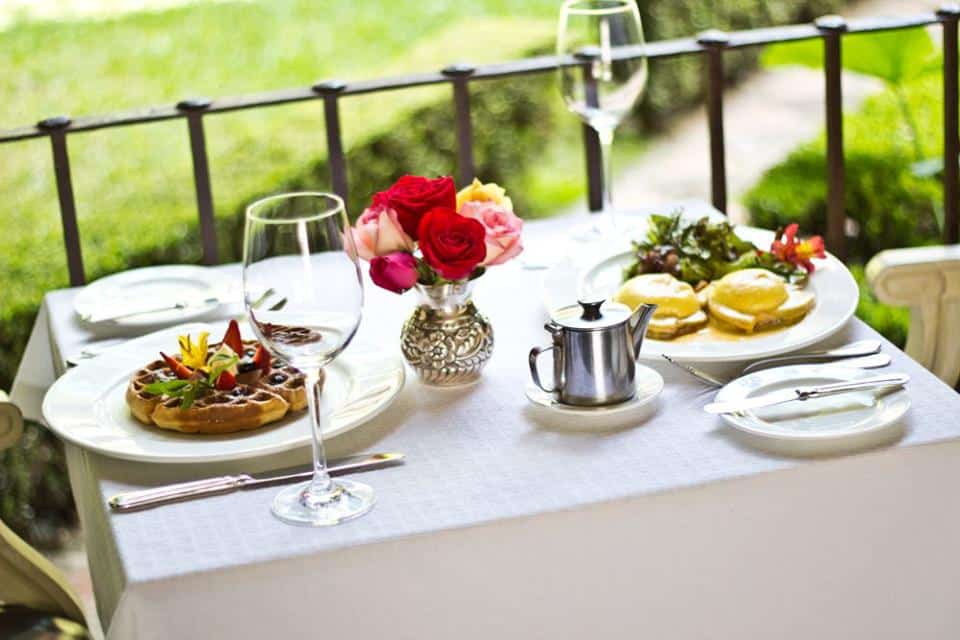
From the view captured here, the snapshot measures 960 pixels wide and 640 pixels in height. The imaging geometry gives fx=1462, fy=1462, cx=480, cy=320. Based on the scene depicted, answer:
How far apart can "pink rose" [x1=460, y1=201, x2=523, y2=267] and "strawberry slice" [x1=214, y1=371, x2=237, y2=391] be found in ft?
0.99

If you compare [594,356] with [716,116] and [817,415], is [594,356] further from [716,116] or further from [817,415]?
[716,116]

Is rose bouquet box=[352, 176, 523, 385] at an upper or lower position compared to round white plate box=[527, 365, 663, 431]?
upper

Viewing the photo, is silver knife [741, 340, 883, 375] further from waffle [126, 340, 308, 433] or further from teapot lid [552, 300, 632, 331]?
waffle [126, 340, 308, 433]

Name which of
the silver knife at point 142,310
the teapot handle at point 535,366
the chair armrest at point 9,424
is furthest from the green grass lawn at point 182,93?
the teapot handle at point 535,366

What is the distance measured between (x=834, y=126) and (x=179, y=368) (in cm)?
135

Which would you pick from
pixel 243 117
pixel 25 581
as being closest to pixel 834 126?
pixel 25 581

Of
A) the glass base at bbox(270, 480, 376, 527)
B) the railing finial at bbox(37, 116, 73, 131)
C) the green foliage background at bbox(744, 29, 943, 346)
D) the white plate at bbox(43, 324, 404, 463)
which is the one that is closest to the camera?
the glass base at bbox(270, 480, 376, 527)

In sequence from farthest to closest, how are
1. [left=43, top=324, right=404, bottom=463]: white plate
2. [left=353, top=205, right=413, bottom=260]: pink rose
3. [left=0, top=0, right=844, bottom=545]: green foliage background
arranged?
[left=0, top=0, right=844, bottom=545]: green foliage background
[left=353, top=205, right=413, bottom=260]: pink rose
[left=43, top=324, right=404, bottom=463]: white plate

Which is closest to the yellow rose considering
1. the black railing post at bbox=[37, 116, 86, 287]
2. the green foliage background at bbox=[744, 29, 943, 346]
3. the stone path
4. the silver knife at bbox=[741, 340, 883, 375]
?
the silver knife at bbox=[741, 340, 883, 375]

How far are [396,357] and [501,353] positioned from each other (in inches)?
5.7

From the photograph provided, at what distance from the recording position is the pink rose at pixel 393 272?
5.18 ft

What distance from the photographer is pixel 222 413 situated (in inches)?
60.7

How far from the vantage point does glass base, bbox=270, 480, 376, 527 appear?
138 centimetres

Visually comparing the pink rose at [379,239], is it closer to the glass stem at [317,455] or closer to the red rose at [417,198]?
the red rose at [417,198]
